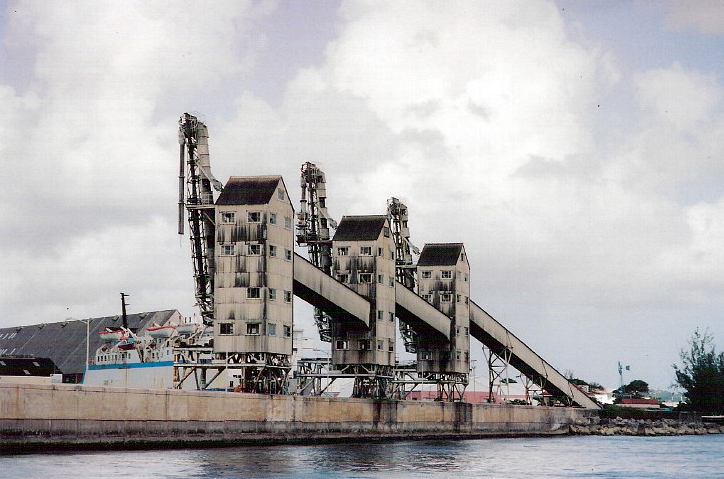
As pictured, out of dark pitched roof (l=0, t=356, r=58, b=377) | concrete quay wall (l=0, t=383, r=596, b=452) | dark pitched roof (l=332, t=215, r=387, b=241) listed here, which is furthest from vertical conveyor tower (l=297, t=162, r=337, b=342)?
dark pitched roof (l=0, t=356, r=58, b=377)

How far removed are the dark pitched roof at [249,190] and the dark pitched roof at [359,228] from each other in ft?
65.2

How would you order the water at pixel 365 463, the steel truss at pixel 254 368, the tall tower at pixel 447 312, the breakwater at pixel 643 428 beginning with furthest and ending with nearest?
the breakwater at pixel 643 428, the tall tower at pixel 447 312, the steel truss at pixel 254 368, the water at pixel 365 463

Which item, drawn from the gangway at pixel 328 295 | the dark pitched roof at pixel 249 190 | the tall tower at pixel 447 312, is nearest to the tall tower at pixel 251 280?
the dark pitched roof at pixel 249 190

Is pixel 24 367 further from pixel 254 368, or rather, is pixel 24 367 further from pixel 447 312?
pixel 254 368

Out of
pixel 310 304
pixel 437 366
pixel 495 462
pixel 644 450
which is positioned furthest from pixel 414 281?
pixel 495 462

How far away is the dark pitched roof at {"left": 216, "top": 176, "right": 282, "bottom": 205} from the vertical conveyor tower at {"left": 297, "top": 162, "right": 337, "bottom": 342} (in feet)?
83.8

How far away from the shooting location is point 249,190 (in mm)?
92312

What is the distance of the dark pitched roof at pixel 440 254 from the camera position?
131 meters

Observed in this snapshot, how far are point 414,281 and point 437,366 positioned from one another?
1234 cm

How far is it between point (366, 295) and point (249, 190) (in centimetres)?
2298

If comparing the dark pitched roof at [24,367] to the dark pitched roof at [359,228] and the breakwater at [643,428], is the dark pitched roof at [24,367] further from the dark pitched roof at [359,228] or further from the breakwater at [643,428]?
the breakwater at [643,428]

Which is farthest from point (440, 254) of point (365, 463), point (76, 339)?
point (76, 339)

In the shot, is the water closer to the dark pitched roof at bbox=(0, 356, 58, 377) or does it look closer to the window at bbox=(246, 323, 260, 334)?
the window at bbox=(246, 323, 260, 334)

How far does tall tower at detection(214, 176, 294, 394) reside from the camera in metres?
90.0
